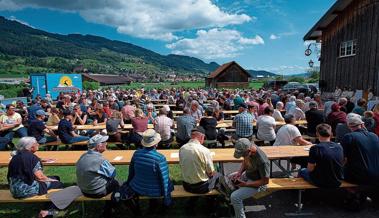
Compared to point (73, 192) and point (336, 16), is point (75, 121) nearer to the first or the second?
point (73, 192)

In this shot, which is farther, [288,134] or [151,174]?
[288,134]

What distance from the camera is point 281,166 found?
6.70 metres

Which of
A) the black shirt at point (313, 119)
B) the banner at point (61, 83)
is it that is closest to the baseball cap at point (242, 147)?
the black shirt at point (313, 119)

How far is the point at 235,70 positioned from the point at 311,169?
164ft

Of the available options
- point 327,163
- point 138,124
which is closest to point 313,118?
point 327,163

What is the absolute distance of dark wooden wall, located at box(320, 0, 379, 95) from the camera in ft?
42.7

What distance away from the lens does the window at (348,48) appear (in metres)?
14.6

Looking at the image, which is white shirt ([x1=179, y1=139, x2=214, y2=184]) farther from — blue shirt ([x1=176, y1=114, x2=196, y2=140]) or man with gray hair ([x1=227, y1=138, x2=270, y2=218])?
blue shirt ([x1=176, y1=114, x2=196, y2=140])

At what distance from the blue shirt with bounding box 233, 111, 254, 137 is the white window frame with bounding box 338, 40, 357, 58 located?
10271 mm

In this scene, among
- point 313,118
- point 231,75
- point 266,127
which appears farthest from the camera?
point 231,75

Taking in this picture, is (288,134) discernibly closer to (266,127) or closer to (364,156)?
(266,127)

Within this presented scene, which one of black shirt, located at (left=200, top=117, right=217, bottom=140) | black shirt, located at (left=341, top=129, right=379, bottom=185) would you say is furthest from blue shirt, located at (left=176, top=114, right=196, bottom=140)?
black shirt, located at (left=341, top=129, right=379, bottom=185)

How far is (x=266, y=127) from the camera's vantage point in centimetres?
734

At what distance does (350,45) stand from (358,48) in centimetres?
105
